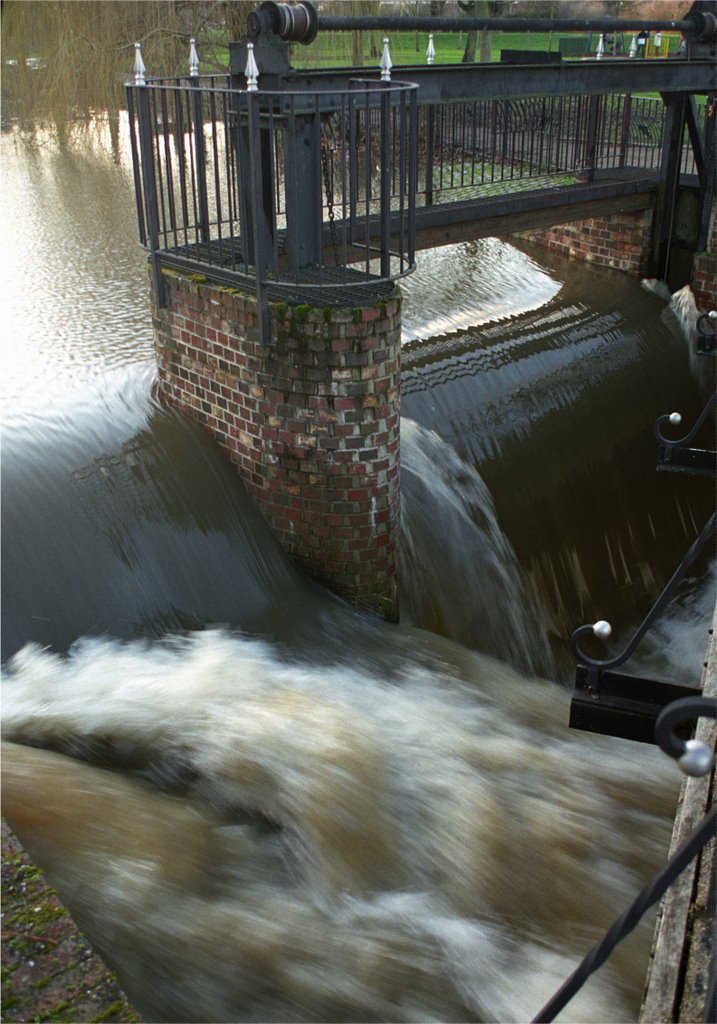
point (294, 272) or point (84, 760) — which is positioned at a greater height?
point (294, 272)

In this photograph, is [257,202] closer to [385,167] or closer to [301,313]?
[301,313]

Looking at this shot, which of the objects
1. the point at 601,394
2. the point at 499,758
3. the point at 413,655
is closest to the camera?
the point at 499,758

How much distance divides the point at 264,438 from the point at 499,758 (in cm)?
207

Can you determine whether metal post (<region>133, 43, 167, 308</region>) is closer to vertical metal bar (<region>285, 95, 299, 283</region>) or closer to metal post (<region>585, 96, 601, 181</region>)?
vertical metal bar (<region>285, 95, 299, 283</region>)

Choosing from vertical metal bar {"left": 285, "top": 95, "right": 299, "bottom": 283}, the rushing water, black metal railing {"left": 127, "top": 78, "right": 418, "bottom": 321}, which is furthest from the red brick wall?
vertical metal bar {"left": 285, "top": 95, "right": 299, "bottom": 283}

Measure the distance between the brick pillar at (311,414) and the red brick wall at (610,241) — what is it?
480 cm

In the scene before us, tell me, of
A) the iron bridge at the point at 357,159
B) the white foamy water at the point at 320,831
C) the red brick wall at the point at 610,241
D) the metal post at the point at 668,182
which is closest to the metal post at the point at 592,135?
the iron bridge at the point at 357,159

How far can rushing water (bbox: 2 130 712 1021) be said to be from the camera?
3.39m

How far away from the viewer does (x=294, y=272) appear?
4895 millimetres

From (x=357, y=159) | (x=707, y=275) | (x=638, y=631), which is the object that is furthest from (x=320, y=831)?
(x=707, y=275)

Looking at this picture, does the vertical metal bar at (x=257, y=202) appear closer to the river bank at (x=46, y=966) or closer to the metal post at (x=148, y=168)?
the metal post at (x=148, y=168)

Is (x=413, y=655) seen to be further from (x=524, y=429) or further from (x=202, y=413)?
(x=524, y=429)

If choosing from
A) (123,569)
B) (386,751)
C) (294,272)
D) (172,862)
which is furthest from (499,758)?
(294,272)

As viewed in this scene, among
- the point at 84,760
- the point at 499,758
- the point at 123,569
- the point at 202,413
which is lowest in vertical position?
the point at 499,758
